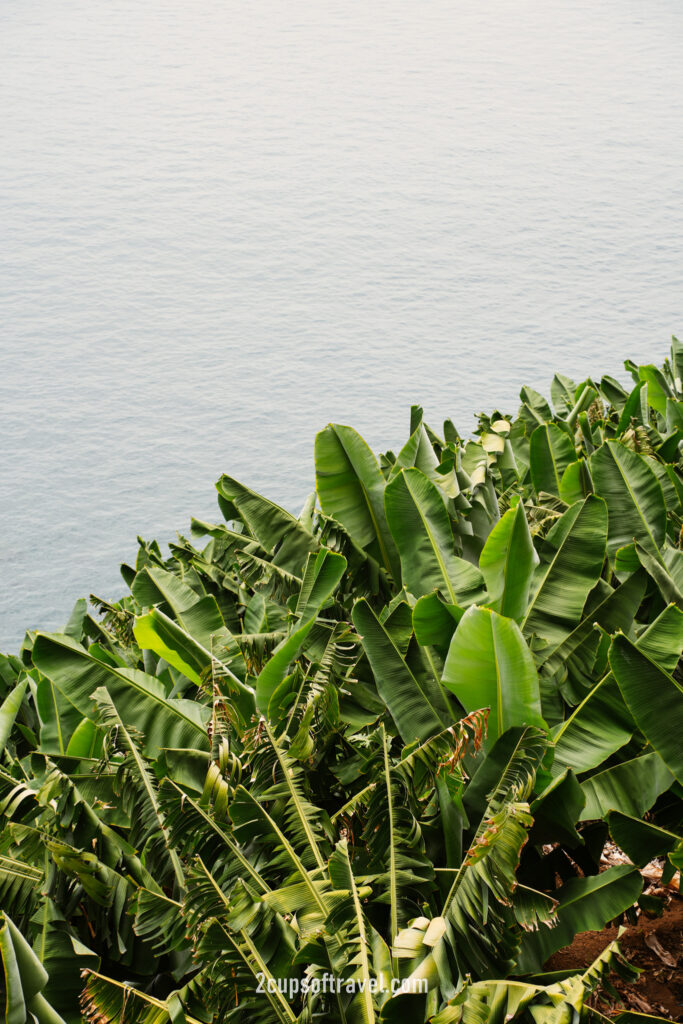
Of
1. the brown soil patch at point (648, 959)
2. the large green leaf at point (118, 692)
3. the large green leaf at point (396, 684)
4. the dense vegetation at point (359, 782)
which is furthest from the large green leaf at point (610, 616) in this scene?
the large green leaf at point (118, 692)

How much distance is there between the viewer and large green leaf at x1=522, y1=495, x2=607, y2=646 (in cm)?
169

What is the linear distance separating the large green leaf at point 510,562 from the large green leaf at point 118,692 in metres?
0.59

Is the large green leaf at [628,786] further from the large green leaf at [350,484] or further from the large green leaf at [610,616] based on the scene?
the large green leaf at [350,484]

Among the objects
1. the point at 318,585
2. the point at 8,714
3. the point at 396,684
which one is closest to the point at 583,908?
the point at 396,684

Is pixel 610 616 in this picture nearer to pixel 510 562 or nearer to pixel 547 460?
pixel 510 562

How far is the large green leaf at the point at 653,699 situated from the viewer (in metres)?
1.30

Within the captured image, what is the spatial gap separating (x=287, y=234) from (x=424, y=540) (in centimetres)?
852

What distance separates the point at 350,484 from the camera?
6.50 feet

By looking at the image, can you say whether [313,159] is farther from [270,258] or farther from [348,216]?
[270,258]

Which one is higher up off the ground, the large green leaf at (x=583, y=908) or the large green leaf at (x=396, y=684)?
the large green leaf at (x=396, y=684)

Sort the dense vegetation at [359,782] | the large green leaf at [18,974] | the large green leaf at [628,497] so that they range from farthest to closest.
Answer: the large green leaf at [628,497], the dense vegetation at [359,782], the large green leaf at [18,974]

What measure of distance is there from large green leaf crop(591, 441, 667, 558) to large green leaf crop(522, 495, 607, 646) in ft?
0.79

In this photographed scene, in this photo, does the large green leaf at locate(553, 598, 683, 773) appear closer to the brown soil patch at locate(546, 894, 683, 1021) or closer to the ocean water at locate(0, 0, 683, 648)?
the brown soil patch at locate(546, 894, 683, 1021)

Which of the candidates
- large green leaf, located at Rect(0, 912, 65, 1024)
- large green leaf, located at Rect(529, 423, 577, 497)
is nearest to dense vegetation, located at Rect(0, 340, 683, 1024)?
large green leaf, located at Rect(0, 912, 65, 1024)
